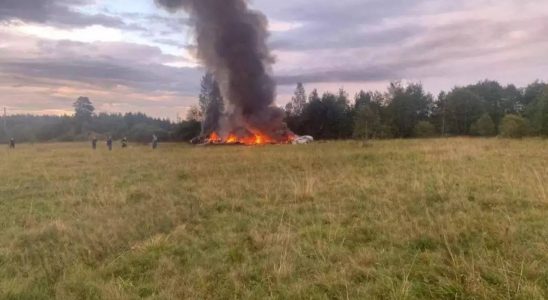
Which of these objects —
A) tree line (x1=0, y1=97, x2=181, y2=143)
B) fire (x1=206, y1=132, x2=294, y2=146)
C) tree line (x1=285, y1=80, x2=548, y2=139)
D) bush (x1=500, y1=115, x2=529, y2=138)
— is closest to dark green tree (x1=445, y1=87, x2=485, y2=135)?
tree line (x1=285, y1=80, x2=548, y2=139)

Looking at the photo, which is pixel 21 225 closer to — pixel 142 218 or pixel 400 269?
pixel 142 218

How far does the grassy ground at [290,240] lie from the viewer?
217 inches

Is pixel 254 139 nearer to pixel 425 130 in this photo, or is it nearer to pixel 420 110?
pixel 425 130

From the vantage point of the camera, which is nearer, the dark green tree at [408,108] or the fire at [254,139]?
the fire at [254,139]

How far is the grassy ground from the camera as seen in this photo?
551cm

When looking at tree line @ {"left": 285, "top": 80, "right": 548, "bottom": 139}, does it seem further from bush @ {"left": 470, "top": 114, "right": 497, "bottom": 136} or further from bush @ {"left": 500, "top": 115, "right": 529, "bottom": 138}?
bush @ {"left": 500, "top": 115, "right": 529, "bottom": 138}

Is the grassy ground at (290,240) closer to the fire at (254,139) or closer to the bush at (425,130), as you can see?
the fire at (254,139)

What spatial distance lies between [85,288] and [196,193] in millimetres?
7110

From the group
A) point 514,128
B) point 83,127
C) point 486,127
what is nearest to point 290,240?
point 514,128

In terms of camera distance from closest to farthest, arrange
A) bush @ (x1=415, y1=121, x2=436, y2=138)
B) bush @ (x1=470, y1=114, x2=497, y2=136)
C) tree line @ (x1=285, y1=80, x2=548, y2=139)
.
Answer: bush @ (x1=470, y1=114, x2=497, y2=136) → bush @ (x1=415, y1=121, x2=436, y2=138) → tree line @ (x1=285, y1=80, x2=548, y2=139)

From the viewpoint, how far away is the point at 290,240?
293 inches

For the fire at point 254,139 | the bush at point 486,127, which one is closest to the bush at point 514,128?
the bush at point 486,127

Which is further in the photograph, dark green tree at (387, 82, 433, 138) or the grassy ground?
dark green tree at (387, 82, 433, 138)

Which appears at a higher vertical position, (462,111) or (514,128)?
(462,111)
